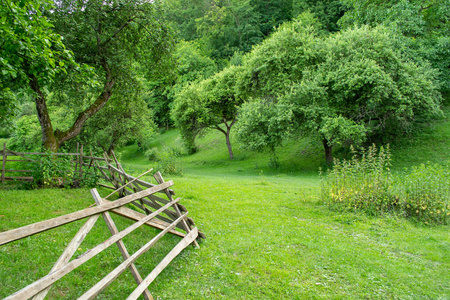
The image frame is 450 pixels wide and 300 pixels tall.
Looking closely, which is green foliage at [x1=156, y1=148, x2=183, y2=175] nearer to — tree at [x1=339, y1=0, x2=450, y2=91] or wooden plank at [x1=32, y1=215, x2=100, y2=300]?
wooden plank at [x1=32, y1=215, x2=100, y2=300]

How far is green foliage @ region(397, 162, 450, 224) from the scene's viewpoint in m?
8.24

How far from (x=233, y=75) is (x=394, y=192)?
24750 millimetres

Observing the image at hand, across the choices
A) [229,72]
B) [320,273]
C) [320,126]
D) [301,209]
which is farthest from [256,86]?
[320,273]

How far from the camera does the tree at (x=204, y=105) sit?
30281mm

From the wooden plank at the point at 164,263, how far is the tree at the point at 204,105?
945 inches

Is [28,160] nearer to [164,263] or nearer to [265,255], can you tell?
[164,263]

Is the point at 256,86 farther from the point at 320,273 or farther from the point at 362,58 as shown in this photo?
the point at 320,273

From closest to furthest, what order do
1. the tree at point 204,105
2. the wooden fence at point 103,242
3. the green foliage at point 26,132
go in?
the wooden fence at point 103,242, the green foliage at point 26,132, the tree at point 204,105

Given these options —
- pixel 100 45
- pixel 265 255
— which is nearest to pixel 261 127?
pixel 100 45

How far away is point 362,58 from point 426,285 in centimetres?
1748

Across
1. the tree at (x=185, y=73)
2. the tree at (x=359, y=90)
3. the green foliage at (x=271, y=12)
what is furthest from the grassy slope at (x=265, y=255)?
the green foliage at (x=271, y=12)

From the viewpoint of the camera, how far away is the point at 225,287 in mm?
4766

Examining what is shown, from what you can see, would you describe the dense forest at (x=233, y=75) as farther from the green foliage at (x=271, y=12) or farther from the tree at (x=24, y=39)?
the green foliage at (x=271, y=12)

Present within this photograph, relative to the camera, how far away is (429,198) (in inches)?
329
